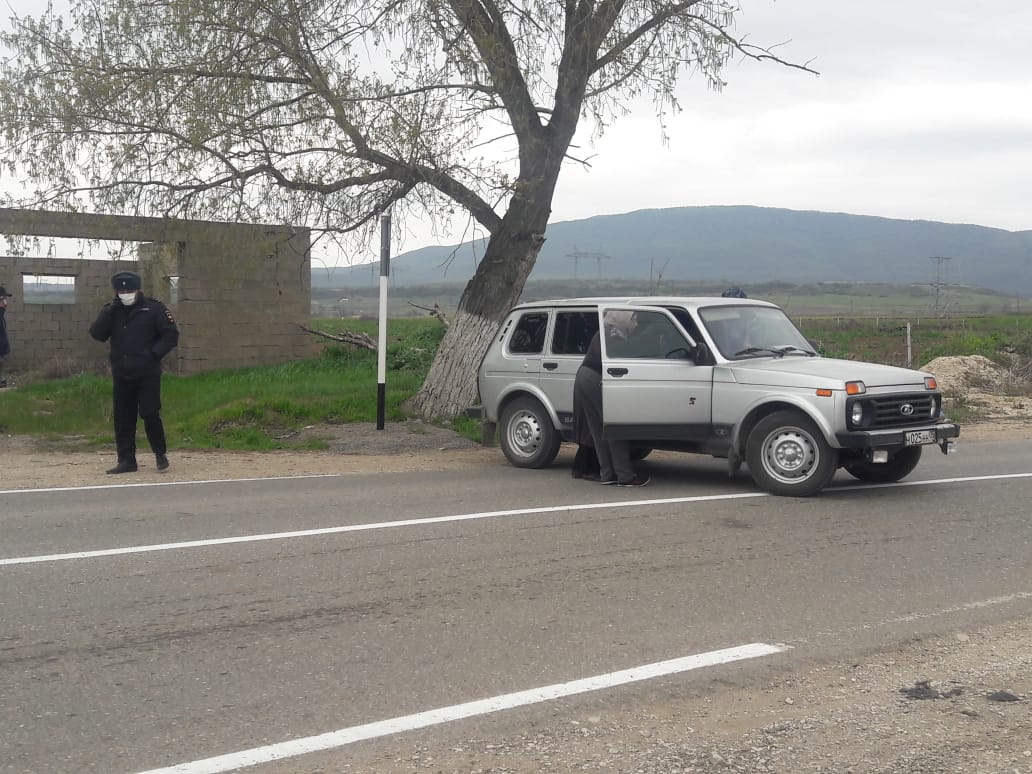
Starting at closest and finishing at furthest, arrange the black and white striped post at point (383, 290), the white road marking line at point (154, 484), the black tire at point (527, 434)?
the white road marking line at point (154, 484), the black tire at point (527, 434), the black and white striped post at point (383, 290)

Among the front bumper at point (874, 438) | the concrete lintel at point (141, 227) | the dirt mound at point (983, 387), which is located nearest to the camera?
the front bumper at point (874, 438)

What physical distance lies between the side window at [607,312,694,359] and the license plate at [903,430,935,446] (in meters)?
2.17

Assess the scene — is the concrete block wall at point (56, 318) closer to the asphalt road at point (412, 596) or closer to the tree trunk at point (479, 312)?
the tree trunk at point (479, 312)

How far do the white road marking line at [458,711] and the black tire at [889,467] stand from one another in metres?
5.73

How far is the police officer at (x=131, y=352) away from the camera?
1149 cm

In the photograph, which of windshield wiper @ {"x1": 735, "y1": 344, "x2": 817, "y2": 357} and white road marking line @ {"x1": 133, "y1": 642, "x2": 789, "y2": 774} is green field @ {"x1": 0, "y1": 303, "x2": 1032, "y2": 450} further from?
white road marking line @ {"x1": 133, "y1": 642, "x2": 789, "y2": 774}

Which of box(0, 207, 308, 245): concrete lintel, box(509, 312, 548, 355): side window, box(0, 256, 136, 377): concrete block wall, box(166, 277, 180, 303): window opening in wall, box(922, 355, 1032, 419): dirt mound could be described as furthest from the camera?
box(0, 256, 136, 377): concrete block wall

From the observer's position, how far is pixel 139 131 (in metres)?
14.9

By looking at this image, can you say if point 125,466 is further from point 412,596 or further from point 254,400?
point 412,596

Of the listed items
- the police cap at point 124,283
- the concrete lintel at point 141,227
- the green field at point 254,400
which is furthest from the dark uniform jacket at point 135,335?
the concrete lintel at point 141,227

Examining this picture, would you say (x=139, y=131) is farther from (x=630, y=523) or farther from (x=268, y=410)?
(x=630, y=523)

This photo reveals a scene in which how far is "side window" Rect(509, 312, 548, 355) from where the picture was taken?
483 inches

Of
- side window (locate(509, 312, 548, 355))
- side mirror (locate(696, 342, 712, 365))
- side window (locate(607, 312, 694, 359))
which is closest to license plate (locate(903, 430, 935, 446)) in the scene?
side mirror (locate(696, 342, 712, 365))

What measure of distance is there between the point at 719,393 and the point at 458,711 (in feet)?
20.7
